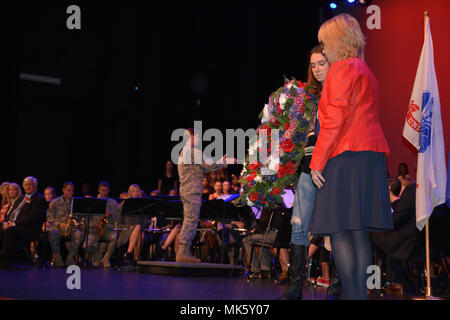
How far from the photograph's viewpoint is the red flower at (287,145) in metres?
4.33

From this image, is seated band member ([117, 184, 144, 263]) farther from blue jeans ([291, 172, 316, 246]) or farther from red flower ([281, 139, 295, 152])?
blue jeans ([291, 172, 316, 246])

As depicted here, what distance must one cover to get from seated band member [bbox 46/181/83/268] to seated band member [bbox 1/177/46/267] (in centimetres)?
72

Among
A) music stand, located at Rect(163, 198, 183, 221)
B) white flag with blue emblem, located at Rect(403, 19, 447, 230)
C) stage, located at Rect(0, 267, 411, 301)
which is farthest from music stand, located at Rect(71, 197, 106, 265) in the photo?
white flag with blue emblem, located at Rect(403, 19, 447, 230)

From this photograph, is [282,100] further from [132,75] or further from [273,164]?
[132,75]

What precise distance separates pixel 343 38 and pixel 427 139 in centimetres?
313

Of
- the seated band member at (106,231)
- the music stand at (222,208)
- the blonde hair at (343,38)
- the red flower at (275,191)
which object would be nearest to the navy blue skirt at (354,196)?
the blonde hair at (343,38)

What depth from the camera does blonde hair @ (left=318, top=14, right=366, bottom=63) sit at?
3018 millimetres

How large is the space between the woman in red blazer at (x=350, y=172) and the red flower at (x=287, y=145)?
1.33 m

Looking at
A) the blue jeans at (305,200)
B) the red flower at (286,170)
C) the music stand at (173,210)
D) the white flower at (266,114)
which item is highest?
the white flower at (266,114)

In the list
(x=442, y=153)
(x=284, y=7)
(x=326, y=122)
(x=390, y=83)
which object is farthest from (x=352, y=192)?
(x=284, y=7)

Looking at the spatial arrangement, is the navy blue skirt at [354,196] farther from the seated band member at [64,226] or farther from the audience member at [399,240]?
the seated band member at [64,226]

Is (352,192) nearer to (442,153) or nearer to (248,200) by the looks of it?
(248,200)

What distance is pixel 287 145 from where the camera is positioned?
14.3 feet

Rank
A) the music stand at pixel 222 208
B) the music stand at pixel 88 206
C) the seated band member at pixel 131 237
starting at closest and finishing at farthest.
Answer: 1. the music stand at pixel 222 208
2. the music stand at pixel 88 206
3. the seated band member at pixel 131 237
